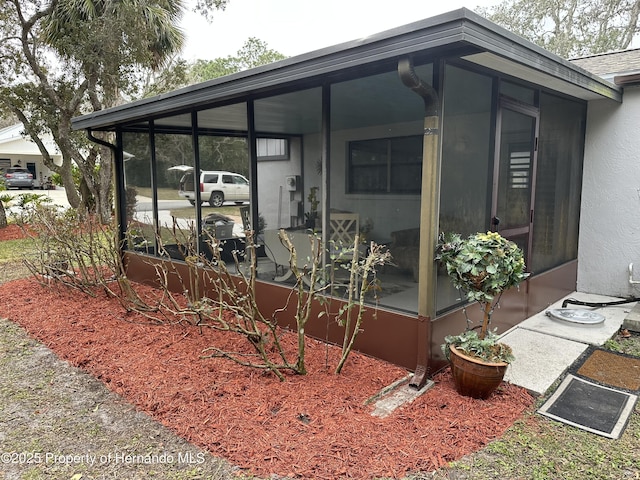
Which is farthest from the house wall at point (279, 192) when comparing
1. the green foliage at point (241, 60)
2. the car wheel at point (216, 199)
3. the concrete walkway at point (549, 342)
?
the green foliage at point (241, 60)

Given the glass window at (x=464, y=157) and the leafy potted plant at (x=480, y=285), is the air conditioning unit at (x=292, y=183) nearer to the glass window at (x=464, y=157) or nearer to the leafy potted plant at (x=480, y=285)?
the glass window at (x=464, y=157)

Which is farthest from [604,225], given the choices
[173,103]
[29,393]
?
[29,393]

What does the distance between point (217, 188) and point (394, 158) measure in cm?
252

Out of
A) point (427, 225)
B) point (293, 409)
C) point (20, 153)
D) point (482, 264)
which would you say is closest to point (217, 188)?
point (427, 225)

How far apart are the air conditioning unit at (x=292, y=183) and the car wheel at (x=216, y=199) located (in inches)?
33.0

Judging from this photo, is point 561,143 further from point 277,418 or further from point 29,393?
point 29,393

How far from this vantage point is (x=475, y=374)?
278 centimetres

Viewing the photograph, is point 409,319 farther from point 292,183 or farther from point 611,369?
point 292,183

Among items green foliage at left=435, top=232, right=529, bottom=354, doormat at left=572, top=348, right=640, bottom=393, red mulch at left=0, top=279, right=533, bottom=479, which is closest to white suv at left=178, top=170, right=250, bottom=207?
red mulch at left=0, top=279, right=533, bottom=479

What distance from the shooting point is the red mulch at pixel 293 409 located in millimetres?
2253

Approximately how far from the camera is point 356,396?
9.41ft

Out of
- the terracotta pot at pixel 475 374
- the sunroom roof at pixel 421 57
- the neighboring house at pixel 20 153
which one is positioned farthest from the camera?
the neighboring house at pixel 20 153

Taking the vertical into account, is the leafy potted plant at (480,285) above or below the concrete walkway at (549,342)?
above

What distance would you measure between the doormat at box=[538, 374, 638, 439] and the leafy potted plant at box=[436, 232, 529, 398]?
16.9 inches
